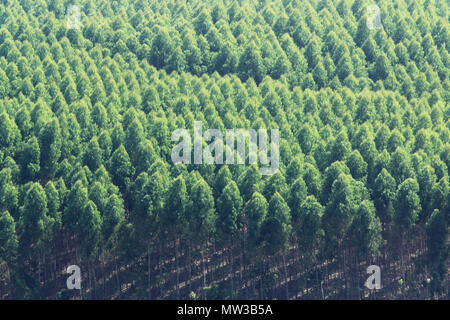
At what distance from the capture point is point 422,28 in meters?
128

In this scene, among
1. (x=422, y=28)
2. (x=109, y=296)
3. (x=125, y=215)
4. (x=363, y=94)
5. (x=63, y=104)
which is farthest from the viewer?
(x=422, y=28)

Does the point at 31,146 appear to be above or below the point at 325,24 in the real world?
below

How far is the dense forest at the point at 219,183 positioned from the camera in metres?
80.8

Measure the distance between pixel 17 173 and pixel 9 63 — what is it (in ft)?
87.5

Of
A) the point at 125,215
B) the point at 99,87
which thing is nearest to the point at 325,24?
the point at 99,87

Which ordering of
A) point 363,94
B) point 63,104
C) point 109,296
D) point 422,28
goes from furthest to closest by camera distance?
point 422,28 → point 363,94 → point 63,104 → point 109,296

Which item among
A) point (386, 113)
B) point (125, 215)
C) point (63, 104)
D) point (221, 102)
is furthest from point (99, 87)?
point (386, 113)

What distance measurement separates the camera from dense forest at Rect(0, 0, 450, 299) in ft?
265

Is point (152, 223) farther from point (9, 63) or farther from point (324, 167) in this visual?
point (9, 63)

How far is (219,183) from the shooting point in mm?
84375

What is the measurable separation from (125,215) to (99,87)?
67.0 ft

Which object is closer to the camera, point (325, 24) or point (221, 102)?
point (221, 102)

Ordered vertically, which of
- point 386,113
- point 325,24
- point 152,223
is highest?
point 325,24

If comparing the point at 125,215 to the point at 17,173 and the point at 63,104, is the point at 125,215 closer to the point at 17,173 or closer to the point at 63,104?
the point at 17,173
